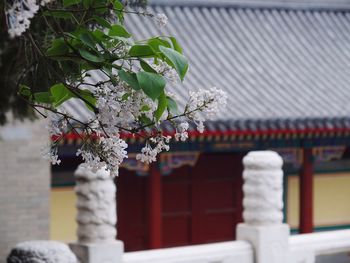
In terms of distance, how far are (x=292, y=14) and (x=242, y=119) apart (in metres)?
4.19

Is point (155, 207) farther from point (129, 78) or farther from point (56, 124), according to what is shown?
point (129, 78)

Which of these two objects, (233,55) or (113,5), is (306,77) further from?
(113,5)

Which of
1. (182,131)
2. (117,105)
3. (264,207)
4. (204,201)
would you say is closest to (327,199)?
(204,201)

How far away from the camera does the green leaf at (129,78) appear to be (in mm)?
2023

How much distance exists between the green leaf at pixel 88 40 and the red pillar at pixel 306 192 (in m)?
10.5

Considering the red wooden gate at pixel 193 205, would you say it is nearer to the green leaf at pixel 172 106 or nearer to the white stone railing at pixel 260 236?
the white stone railing at pixel 260 236

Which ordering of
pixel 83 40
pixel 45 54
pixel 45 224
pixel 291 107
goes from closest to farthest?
pixel 83 40 < pixel 45 54 < pixel 45 224 < pixel 291 107

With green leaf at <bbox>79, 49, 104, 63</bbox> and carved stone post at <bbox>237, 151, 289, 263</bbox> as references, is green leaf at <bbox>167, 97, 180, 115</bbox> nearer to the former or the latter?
green leaf at <bbox>79, 49, 104, 63</bbox>

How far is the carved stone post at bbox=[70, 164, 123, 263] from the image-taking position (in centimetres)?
671

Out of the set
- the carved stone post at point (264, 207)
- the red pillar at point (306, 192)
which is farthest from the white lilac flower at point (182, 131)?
the red pillar at point (306, 192)

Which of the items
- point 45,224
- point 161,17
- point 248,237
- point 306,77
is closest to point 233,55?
point 306,77

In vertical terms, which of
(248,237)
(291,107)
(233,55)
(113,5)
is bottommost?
(248,237)

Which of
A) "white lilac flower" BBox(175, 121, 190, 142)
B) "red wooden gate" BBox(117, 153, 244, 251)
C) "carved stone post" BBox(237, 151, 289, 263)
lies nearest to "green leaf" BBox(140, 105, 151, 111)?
"white lilac flower" BBox(175, 121, 190, 142)

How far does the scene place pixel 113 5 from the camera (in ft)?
7.53
